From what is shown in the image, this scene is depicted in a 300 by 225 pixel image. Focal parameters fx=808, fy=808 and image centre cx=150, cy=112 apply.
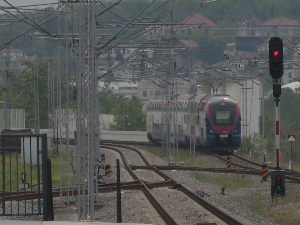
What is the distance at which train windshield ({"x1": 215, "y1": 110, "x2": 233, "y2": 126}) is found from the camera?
44.1 metres

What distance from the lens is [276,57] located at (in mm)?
16891

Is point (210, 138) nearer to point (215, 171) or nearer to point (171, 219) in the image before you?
point (215, 171)

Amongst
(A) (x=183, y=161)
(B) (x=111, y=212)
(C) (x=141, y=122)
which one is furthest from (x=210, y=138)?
(C) (x=141, y=122)

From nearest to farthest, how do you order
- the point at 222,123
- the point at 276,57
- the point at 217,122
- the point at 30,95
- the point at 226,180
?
1. the point at 276,57
2. the point at 226,180
3. the point at 217,122
4. the point at 222,123
5. the point at 30,95

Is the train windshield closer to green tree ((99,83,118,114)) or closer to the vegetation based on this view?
the vegetation

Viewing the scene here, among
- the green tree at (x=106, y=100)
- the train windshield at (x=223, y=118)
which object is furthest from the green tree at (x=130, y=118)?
the train windshield at (x=223, y=118)

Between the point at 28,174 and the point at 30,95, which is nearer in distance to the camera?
the point at 28,174

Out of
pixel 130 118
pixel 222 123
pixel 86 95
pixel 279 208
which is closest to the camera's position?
pixel 86 95

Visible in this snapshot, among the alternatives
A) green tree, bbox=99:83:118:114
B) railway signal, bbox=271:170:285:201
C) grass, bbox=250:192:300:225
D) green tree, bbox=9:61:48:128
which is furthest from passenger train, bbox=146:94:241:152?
green tree, bbox=99:83:118:114

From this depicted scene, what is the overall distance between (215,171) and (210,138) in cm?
1134

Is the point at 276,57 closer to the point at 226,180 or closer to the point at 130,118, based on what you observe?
the point at 226,180

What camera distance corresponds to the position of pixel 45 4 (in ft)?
78.6

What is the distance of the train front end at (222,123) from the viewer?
43.9m

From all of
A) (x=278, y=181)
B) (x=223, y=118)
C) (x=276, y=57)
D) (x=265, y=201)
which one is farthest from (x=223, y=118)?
(x=276, y=57)
